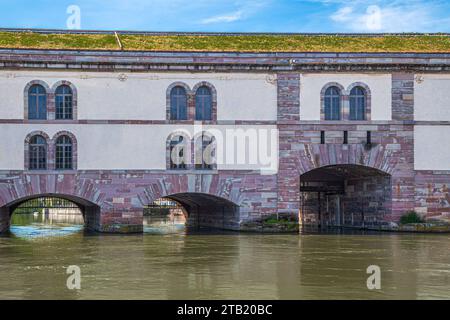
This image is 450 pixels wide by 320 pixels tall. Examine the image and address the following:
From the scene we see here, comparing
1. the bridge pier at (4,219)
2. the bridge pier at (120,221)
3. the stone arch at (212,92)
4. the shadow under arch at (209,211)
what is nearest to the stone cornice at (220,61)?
the stone arch at (212,92)

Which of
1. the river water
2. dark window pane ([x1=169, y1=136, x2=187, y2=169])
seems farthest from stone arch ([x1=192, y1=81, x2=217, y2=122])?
the river water

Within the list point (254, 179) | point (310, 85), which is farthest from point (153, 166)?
point (310, 85)

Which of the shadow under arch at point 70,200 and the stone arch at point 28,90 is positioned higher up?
the stone arch at point 28,90

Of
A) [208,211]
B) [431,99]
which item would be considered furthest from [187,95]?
[431,99]

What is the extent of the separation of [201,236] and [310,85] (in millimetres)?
8678

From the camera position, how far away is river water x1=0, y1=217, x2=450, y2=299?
15.6 m

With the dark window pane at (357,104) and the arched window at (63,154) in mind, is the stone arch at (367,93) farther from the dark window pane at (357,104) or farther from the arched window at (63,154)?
the arched window at (63,154)

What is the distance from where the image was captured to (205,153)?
34.4 meters

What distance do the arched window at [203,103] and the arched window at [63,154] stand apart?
6.08m

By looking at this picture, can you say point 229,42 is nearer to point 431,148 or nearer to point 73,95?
point 73,95

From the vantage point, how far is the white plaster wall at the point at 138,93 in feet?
110

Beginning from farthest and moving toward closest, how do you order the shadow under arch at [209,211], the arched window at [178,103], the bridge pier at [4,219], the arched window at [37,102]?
the bridge pier at [4,219]
the shadow under arch at [209,211]
the arched window at [178,103]
the arched window at [37,102]

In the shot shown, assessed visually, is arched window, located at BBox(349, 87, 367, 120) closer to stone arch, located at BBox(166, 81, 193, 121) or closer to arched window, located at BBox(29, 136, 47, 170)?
stone arch, located at BBox(166, 81, 193, 121)

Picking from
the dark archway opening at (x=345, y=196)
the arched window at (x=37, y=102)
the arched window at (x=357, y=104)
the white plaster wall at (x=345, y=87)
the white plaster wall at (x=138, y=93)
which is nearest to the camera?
the white plaster wall at (x=138, y=93)
